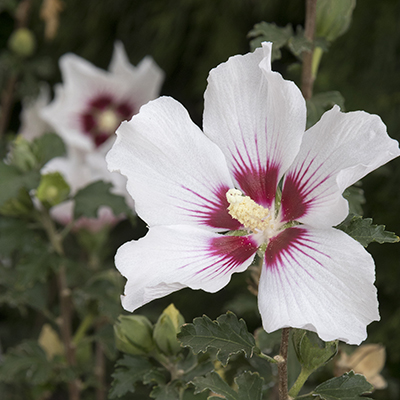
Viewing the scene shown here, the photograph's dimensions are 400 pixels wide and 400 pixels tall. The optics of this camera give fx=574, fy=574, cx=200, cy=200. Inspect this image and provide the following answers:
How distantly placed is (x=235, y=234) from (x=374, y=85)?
729mm

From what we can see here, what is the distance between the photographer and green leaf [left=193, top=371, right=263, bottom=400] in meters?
0.51

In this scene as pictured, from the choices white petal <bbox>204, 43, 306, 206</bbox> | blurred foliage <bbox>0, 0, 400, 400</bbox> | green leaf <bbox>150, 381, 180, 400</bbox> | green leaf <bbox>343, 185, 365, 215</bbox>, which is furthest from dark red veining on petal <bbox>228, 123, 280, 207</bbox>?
blurred foliage <bbox>0, 0, 400, 400</bbox>

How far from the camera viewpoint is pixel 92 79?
4.15 feet

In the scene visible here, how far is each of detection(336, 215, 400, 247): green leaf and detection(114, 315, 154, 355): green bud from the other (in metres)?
0.26

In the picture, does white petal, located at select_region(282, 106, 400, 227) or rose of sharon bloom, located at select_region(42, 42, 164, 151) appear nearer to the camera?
white petal, located at select_region(282, 106, 400, 227)

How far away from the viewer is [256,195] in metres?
0.57

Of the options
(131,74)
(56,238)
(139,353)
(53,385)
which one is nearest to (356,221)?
(139,353)

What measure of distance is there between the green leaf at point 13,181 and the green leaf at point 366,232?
1.57 feet

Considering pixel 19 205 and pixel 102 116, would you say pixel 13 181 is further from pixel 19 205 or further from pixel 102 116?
pixel 102 116

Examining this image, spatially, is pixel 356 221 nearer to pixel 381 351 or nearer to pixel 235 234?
pixel 235 234

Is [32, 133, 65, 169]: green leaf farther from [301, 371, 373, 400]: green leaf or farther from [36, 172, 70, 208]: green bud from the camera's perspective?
[301, 371, 373, 400]: green leaf

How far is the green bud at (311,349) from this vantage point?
499 millimetres

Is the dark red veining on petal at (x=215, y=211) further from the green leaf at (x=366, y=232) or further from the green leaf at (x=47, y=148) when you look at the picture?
the green leaf at (x=47, y=148)

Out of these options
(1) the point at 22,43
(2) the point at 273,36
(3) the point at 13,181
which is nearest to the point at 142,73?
(1) the point at 22,43
